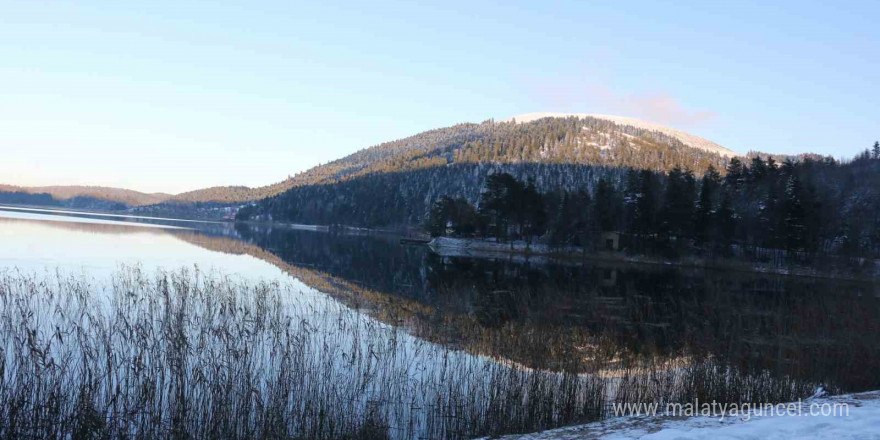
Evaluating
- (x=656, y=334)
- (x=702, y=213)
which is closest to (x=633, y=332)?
(x=656, y=334)

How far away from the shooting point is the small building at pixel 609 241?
3253 inches

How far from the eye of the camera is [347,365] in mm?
13422

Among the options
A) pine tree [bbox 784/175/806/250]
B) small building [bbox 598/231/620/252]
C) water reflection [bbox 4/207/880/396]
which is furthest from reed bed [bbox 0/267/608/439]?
small building [bbox 598/231/620/252]

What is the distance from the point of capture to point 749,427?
25.5 feet

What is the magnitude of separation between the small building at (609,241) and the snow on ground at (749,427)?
74791 mm

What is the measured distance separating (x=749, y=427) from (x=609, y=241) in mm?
78699

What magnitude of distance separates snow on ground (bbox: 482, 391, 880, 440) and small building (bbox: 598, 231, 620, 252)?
245 ft

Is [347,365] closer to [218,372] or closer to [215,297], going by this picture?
[218,372]

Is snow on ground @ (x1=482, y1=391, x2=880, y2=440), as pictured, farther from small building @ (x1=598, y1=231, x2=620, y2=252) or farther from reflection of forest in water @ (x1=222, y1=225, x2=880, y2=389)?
small building @ (x1=598, y1=231, x2=620, y2=252)

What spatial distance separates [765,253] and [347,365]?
7613 centimetres

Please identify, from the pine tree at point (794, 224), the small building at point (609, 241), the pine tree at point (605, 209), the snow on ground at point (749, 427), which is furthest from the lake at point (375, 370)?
the pine tree at point (605, 209)

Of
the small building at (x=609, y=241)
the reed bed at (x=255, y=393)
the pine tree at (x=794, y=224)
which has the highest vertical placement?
the pine tree at (x=794, y=224)

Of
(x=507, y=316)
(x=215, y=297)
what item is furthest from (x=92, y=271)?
(x=507, y=316)

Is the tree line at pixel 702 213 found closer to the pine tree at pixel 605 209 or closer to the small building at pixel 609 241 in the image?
the pine tree at pixel 605 209
